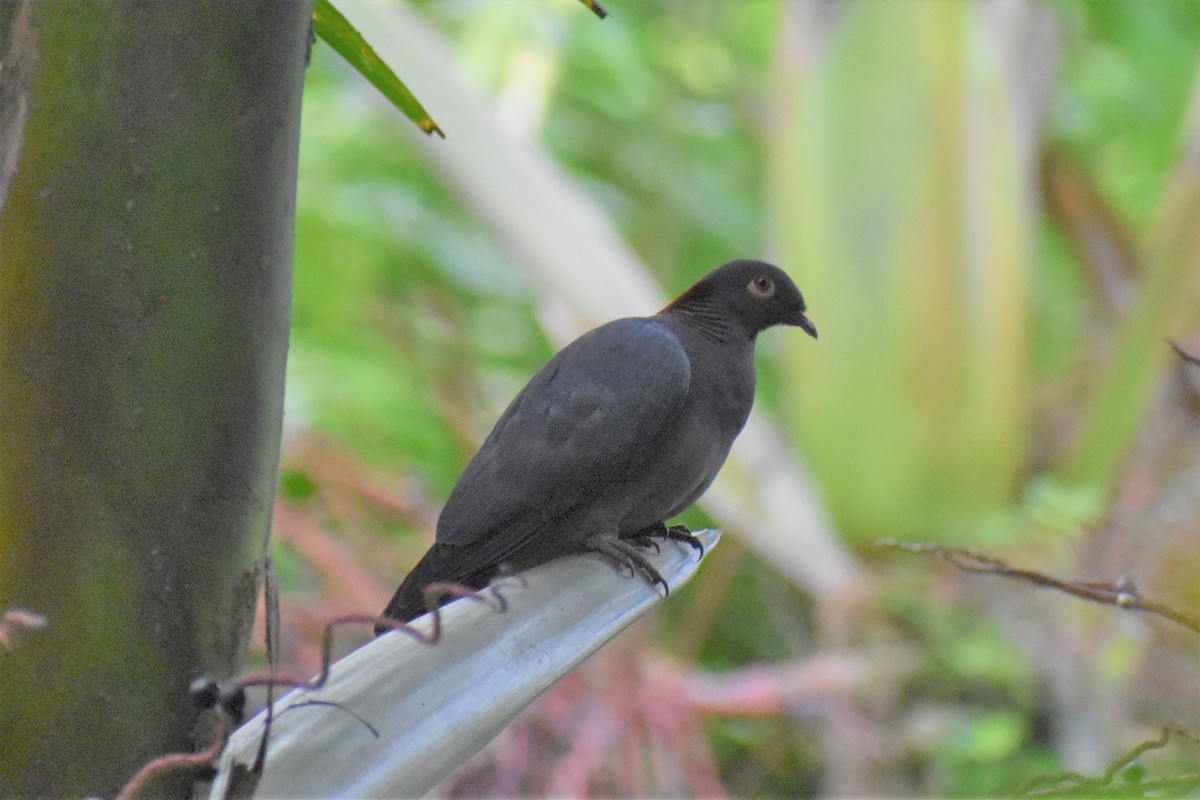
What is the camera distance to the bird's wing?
81cm

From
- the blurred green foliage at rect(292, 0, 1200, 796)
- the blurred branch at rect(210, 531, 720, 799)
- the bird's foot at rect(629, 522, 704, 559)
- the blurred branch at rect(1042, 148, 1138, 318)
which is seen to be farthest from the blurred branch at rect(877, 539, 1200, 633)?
the blurred branch at rect(1042, 148, 1138, 318)

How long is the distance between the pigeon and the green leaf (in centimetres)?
33

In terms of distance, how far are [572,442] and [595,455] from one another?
0.02m

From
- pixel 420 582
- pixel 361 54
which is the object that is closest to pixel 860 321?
pixel 420 582

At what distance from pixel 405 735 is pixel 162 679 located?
9 centimetres

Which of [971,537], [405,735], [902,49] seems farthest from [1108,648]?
[405,735]

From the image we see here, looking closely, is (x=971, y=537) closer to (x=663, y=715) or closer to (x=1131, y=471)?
(x=1131, y=471)

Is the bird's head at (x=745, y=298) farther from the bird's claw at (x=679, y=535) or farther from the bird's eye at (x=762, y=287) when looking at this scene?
the bird's claw at (x=679, y=535)

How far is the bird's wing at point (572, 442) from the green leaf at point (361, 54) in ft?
1.09

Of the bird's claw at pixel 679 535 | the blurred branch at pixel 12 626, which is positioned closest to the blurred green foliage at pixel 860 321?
the bird's claw at pixel 679 535

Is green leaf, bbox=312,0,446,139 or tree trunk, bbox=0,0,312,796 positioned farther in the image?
green leaf, bbox=312,0,446,139

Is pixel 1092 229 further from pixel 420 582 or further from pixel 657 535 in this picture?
pixel 420 582

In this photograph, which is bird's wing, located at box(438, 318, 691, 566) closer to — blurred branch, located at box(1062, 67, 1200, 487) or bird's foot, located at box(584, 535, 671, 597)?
bird's foot, located at box(584, 535, 671, 597)

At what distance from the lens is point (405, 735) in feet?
1.19
